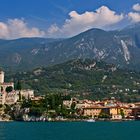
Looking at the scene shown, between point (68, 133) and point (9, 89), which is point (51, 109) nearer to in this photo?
point (9, 89)

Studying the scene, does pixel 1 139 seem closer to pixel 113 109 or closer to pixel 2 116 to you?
pixel 2 116

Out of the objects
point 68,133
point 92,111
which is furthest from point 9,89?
point 68,133

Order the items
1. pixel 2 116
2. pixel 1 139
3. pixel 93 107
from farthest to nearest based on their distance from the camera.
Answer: pixel 93 107
pixel 2 116
pixel 1 139

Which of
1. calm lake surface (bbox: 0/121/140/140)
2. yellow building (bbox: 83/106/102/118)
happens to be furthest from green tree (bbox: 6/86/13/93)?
calm lake surface (bbox: 0/121/140/140)

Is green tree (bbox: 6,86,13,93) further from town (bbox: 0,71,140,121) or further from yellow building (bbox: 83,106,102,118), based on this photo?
yellow building (bbox: 83,106,102,118)

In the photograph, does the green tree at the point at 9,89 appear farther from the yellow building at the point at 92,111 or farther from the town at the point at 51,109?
the yellow building at the point at 92,111

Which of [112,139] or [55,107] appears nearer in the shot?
[112,139]

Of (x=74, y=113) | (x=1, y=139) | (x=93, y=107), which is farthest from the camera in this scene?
(x=93, y=107)

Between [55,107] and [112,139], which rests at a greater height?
[55,107]

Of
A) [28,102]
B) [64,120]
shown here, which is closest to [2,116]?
[28,102]
